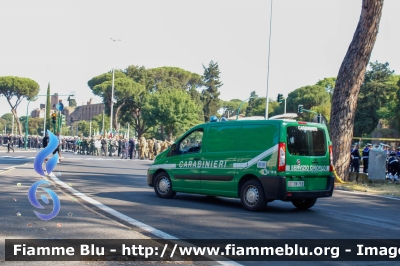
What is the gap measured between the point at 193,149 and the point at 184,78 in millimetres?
73749

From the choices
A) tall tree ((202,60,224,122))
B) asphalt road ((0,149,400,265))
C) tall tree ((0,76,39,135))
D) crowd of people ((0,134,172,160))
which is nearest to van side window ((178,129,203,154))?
asphalt road ((0,149,400,265))

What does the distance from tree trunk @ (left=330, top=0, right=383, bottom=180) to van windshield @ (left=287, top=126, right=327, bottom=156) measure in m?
9.24

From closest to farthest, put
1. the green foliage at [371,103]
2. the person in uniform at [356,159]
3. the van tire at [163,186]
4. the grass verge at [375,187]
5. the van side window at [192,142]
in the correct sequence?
1. the van side window at [192,142]
2. the van tire at [163,186]
3. the grass verge at [375,187]
4. the person in uniform at [356,159]
5. the green foliage at [371,103]

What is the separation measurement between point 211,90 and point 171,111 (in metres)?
23.4

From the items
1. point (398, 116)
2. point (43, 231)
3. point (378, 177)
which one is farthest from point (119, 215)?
point (398, 116)

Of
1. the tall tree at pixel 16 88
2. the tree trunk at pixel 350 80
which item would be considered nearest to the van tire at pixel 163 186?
the tree trunk at pixel 350 80

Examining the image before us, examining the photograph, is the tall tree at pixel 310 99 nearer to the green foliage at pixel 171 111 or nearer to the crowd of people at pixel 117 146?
the green foliage at pixel 171 111

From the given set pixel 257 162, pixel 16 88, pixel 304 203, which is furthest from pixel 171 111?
pixel 257 162

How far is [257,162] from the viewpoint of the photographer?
404 inches

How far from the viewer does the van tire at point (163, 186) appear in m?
12.1

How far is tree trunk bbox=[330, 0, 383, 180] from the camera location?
19.4m

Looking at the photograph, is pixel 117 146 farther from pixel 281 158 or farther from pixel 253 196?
pixel 281 158

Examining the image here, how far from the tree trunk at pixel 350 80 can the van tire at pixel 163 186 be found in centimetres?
933

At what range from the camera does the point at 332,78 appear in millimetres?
92125
